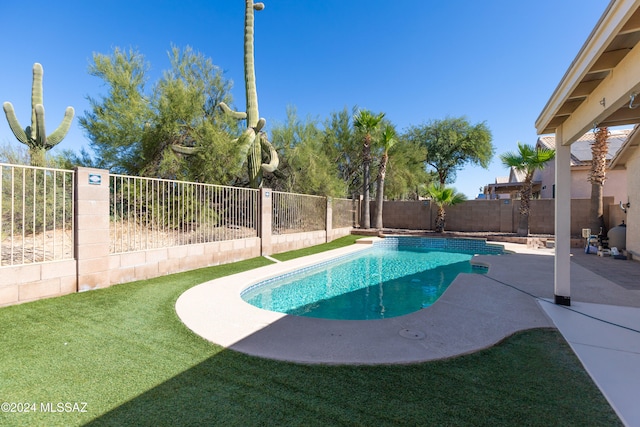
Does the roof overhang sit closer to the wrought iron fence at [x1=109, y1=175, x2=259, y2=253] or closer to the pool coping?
the pool coping

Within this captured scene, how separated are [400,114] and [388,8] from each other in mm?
9338

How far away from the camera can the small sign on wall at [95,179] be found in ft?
17.5

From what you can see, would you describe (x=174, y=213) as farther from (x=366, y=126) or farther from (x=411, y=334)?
(x=366, y=126)

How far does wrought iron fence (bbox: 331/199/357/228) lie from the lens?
15.5m

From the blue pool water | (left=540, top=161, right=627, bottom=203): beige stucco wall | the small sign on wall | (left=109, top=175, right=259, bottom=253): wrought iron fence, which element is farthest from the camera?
(left=540, top=161, right=627, bottom=203): beige stucco wall

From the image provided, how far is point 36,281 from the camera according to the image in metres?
4.68

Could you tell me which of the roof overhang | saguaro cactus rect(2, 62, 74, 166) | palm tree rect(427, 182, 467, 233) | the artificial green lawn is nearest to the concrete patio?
the artificial green lawn

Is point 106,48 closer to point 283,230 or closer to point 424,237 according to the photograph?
point 283,230

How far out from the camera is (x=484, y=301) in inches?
192

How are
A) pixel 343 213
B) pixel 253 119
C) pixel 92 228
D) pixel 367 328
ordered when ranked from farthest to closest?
pixel 343 213, pixel 253 119, pixel 92 228, pixel 367 328

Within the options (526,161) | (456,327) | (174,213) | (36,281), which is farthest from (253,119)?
(526,161)

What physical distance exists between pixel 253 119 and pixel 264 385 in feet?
39.2

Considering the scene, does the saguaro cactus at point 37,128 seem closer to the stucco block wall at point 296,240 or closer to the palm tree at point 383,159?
the stucco block wall at point 296,240

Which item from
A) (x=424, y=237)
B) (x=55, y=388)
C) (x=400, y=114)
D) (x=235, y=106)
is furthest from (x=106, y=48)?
(x=400, y=114)
